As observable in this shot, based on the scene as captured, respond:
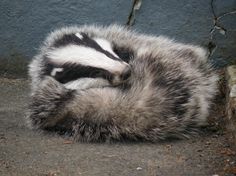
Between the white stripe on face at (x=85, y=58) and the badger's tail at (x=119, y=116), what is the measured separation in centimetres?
12

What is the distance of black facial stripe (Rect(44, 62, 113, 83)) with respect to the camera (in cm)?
316

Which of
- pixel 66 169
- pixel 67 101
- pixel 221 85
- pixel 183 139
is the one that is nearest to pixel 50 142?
pixel 67 101

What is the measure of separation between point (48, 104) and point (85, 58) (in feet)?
1.00

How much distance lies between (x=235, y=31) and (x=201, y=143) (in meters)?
1.26

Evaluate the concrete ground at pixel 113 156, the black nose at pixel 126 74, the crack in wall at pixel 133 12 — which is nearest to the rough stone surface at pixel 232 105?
the concrete ground at pixel 113 156

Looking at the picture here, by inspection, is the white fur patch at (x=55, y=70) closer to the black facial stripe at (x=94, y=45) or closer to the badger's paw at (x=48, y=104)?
the badger's paw at (x=48, y=104)

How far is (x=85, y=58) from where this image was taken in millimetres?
3229

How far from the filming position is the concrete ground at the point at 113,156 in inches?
103

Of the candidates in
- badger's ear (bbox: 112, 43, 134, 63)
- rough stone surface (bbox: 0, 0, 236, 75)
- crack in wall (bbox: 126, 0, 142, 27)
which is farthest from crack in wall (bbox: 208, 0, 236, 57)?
badger's ear (bbox: 112, 43, 134, 63)

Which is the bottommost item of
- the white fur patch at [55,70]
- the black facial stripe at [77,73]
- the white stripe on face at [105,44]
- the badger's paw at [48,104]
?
the badger's paw at [48,104]

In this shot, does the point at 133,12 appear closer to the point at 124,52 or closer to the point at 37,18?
the point at 37,18

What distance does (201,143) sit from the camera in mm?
3020

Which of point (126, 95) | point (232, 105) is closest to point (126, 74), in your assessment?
point (126, 95)

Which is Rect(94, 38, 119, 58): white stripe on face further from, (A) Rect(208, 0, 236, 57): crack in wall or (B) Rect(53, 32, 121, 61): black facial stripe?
(A) Rect(208, 0, 236, 57): crack in wall
